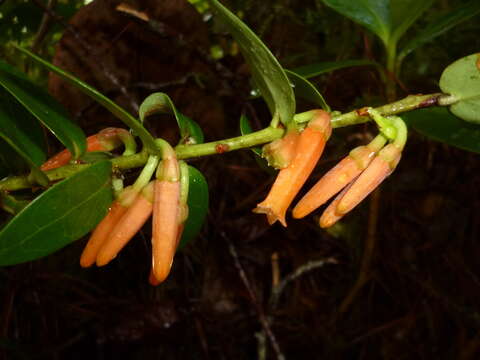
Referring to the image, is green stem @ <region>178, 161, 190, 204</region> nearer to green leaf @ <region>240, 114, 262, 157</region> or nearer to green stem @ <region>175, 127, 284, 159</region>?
green stem @ <region>175, 127, 284, 159</region>

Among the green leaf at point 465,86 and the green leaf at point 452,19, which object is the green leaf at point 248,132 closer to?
the green leaf at point 465,86

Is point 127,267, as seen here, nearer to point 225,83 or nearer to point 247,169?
point 247,169

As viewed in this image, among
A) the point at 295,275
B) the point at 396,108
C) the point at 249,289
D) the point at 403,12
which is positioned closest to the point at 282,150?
the point at 396,108

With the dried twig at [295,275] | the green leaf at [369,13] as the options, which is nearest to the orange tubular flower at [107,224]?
the green leaf at [369,13]

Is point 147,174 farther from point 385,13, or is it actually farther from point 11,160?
point 385,13

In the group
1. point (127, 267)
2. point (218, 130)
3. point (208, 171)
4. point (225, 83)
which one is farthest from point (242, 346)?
point (225, 83)
